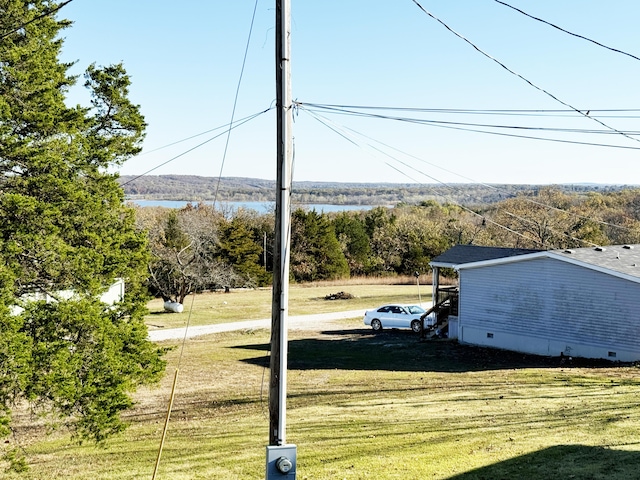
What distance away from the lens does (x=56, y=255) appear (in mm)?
13047

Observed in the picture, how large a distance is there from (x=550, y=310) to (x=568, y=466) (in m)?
15.6

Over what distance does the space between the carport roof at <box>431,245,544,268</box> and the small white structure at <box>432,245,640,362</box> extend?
7 cm

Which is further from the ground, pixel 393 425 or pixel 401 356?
pixel 393 425

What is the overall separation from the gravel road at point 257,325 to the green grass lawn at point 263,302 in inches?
57.1

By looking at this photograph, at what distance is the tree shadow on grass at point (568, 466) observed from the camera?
10133 millimetres

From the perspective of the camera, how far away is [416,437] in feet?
43.2

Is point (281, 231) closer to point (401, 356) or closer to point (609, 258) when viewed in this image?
point (401, 356)

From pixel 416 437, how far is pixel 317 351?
1563 cm

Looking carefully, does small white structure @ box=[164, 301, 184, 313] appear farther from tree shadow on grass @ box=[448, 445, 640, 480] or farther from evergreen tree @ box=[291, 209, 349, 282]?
tree shadow on grass @ box=[448, 445, 640, 480]

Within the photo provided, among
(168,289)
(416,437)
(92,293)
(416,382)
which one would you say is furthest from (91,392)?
(168,289)

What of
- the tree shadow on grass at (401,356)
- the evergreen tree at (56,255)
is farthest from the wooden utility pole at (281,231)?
the tree shadow on grass at (401,356)

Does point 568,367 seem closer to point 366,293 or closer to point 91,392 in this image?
point 91,392

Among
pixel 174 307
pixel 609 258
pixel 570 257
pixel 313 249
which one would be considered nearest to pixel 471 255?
pixel 570 257

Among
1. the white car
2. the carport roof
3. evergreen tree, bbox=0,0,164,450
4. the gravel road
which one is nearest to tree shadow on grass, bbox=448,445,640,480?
evergreen tree, bbox=0,0,164,450
